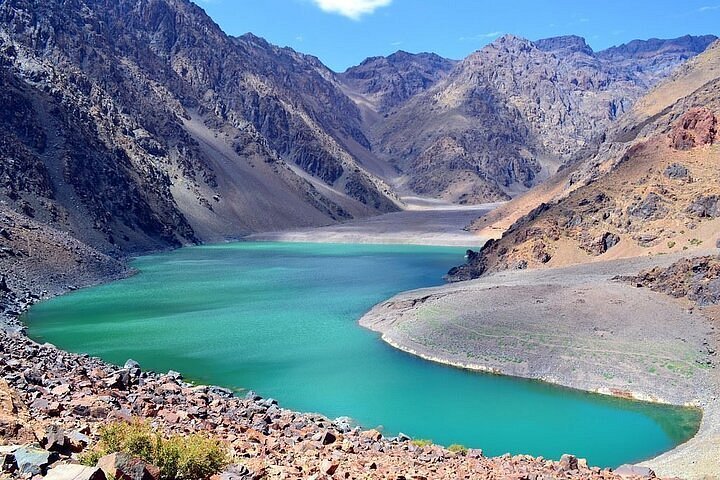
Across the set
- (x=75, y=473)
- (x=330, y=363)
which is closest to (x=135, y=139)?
(x=330, y=363)

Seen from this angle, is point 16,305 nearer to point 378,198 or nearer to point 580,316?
point 580,316

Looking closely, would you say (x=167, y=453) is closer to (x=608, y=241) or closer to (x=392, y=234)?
(x=608, y=241)

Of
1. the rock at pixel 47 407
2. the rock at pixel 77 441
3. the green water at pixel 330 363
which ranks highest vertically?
the rock at pixel 77 441

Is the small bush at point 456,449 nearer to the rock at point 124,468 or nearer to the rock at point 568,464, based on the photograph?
the rock at point 568,464

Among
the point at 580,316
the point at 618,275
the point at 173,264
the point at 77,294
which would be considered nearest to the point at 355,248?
the point at 173,264

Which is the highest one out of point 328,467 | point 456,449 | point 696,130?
point 696,130

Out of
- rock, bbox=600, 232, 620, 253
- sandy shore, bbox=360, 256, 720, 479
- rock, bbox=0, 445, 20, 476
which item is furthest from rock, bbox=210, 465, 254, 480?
rock, bbox=600, 232, 620, 253

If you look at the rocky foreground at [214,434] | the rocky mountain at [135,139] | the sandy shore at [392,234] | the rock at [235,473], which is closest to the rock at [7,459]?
the rocky foreground at [214,434]
